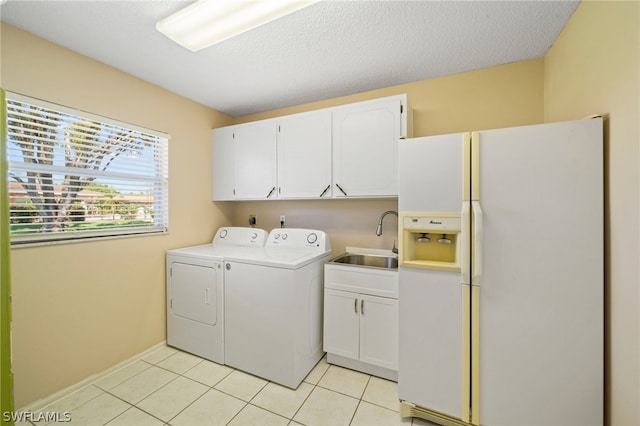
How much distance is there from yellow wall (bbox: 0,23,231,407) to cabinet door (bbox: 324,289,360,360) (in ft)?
5.32

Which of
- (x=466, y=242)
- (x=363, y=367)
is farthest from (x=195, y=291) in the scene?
(x=466, y=242)

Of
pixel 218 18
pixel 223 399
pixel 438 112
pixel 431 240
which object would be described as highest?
pixel 218 18

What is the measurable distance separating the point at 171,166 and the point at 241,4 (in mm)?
1713

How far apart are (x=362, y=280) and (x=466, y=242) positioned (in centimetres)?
85

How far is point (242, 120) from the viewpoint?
10.5 ft

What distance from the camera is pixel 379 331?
196 cm

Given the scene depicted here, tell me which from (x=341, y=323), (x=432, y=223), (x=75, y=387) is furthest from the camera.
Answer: (x=341, y=323)

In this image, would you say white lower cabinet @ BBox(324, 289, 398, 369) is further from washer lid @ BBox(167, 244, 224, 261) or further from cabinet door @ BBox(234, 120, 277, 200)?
cabinet door @ BBox(234, 120, 277, 200)

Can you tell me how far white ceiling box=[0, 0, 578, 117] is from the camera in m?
1.48

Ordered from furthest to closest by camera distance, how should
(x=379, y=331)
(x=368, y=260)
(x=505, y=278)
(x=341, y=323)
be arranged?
(x=368, y=260) < (x=341, y=323) < (x=379, y=331) < (x=505, y=278)

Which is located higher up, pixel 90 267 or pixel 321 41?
pixel 321 41

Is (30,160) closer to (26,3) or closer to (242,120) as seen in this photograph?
(26,3)

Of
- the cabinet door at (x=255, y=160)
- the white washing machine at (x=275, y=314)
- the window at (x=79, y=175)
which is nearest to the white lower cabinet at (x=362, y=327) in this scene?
the white washing machine at (x=275, y=314)

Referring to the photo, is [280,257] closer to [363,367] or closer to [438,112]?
[363,367]
